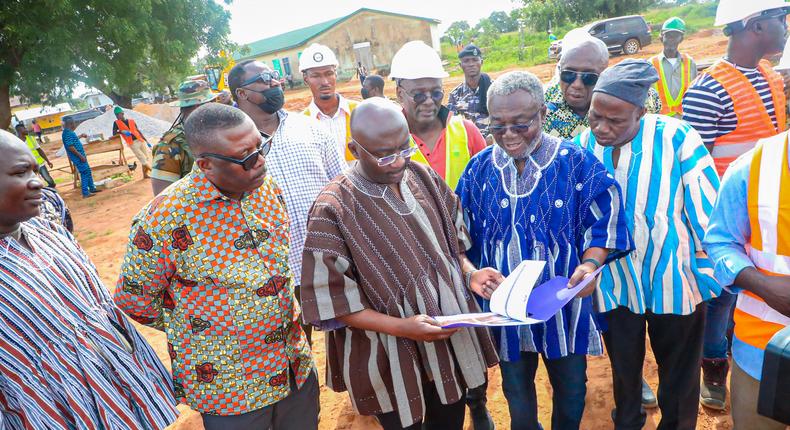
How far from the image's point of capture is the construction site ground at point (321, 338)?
310 cm

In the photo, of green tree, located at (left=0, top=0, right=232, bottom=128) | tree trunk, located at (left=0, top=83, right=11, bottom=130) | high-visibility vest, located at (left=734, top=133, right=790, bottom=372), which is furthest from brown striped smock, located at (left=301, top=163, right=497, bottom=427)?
tree trunk, located at (left=0, top=83, right=11, bottom=130)

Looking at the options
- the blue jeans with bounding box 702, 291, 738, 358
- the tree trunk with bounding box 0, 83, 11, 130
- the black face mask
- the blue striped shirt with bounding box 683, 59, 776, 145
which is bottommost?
the blue jeans with bounding box 702, 291, 738, 358

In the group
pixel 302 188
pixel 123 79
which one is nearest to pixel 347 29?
pixel 123 79

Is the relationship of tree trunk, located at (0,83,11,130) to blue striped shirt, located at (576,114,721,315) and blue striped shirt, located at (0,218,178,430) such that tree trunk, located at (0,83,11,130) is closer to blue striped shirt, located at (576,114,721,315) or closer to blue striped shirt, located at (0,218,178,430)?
blue striped shirt, located at (0,218,178,430)

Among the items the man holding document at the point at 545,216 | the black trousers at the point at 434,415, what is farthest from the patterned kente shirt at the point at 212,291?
the man holding document at the point at 545,216

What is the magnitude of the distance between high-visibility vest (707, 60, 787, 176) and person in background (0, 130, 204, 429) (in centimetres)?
317

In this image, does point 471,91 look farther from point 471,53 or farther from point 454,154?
point 454,154

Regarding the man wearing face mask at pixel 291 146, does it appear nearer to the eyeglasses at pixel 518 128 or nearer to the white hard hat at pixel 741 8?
the eyeglasses at pixel 518 128

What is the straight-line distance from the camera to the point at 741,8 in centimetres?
267

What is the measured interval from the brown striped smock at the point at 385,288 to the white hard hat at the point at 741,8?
2019 millimetres

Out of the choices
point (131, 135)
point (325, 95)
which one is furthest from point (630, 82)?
point (131, 135)

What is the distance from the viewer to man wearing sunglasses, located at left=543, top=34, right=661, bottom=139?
2.74 m

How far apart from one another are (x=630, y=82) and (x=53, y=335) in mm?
2397

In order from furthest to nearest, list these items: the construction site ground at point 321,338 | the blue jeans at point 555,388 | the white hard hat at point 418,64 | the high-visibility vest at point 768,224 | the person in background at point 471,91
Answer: the person in background at point 471,91, the construction site ground at point 321,338, the white hard hat at point 418,64, the blue jeans at point 555,388, the high-visibility vest at point 768,224
